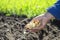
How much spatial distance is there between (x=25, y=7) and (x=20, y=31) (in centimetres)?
84

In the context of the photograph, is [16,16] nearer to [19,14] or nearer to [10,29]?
[19,14]

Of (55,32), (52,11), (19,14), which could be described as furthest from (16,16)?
(52,11)

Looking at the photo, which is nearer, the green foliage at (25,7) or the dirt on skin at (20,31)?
the dirt on skin at (20,31)

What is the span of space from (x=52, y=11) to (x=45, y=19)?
5.8 inches

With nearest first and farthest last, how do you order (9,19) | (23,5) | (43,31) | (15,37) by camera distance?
(15,37)
(43,31)
(9,19)
(23,5)

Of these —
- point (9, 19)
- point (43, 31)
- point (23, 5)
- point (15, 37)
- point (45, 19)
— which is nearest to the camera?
point (45, 19)

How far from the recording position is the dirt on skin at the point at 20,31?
4039 millimetres

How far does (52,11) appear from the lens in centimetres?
369

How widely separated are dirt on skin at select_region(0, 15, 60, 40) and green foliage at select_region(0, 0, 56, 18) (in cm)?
26

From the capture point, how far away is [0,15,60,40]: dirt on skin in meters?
4.04

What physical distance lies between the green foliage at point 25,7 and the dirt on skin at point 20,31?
264 mm

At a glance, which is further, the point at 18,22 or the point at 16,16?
the point at 16,16

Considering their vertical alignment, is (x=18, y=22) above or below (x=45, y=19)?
above

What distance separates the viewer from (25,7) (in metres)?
4.98
